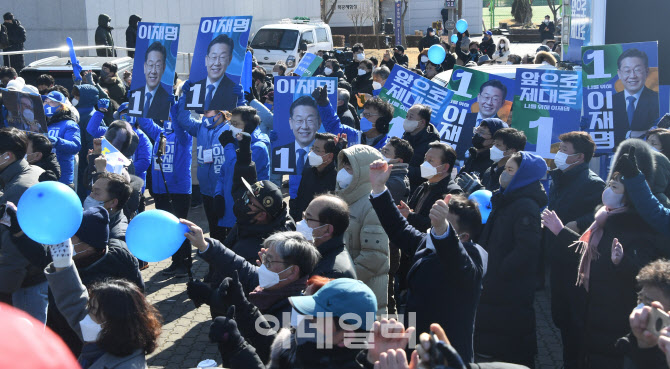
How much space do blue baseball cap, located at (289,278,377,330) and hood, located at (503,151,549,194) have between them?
6.98 ft

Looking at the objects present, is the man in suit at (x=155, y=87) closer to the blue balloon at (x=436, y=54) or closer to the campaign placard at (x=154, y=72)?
the campaign placard at (x=154, y=72)

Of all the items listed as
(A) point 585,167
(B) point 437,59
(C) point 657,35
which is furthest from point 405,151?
(B) point 437,59

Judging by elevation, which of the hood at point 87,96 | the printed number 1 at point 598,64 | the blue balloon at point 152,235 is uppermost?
the printed number 1 at point 598,64

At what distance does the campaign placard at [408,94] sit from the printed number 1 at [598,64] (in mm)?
1493

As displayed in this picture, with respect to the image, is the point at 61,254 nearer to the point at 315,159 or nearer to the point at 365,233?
the point at 365,233

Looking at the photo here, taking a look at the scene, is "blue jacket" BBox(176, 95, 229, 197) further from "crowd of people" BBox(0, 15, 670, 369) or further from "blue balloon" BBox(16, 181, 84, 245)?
"blue balloon" BBox(16, 181, 84, 245)

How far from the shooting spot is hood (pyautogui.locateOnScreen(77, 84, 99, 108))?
903cm

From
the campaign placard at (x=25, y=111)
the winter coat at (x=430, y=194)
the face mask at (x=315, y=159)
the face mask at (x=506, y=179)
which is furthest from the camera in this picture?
the campaign placard at (x=25, y=111)

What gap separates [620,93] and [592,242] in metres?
3.23

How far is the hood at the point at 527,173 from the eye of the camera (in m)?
4.93

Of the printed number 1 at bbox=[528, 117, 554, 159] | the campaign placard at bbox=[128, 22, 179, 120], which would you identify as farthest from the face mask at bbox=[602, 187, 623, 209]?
the campaign placard at bbox=[128, 22, 179, 120]

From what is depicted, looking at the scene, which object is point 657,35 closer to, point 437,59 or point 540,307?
point 540,307

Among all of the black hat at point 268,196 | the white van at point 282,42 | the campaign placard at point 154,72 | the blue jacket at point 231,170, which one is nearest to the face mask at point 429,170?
the black hat at point 268,196

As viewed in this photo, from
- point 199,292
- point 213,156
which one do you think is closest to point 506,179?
point 199,292
